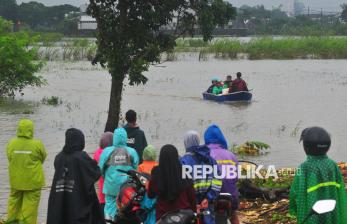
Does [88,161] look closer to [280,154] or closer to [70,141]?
[70,141]

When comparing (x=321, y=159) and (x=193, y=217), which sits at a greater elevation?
(x=321, y=159)

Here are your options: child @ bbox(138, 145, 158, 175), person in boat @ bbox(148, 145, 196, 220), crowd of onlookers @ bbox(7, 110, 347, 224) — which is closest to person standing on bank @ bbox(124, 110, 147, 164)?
crowd of onlookers @ bbox(7, 110, 347, 224)

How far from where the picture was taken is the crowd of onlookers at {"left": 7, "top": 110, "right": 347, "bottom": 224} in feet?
20.0

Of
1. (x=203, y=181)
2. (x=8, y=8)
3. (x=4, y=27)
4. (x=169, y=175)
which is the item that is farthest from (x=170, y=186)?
(x=8, y=8)

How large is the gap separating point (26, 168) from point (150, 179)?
75.8 inches

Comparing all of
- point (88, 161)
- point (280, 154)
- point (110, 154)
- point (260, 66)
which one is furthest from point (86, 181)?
point (260, 66)

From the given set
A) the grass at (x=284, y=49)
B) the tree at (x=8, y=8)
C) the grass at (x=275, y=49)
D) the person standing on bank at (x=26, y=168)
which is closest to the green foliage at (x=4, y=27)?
the person standing on bank at (x=26, y=168)

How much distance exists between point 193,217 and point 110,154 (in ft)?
5.98

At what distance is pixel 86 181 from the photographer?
279 inches

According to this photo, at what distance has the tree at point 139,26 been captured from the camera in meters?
16.5

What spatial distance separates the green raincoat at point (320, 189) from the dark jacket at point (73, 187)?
80.2 inches

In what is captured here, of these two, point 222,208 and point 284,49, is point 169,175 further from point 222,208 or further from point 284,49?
point 284,49

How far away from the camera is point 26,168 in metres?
8.16

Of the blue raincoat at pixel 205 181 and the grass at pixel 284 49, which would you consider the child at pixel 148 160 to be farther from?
the grass at pixel 284 49
